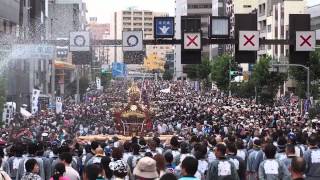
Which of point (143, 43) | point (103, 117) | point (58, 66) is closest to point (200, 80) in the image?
point (58, 66)

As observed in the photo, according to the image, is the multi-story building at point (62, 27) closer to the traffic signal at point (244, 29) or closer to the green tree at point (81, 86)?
the green tree at point (81, 86)

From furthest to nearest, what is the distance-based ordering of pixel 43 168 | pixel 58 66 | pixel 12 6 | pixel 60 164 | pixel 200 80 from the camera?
pixel 200 80 < pixel 58 66 < pixel 12 6 < pixel 43 168 < pixel 60 164

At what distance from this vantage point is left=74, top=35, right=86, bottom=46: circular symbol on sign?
2852cm

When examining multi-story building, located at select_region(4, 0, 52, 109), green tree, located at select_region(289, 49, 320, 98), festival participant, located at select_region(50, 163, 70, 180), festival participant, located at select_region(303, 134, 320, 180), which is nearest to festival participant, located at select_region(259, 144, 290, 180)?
festival participant, located at select_region(303, 134, 320, 180)

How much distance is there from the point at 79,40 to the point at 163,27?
3505mm

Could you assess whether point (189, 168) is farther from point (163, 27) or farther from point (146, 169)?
point (163, 27)

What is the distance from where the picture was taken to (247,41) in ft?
89.1

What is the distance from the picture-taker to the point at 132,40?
2816cm

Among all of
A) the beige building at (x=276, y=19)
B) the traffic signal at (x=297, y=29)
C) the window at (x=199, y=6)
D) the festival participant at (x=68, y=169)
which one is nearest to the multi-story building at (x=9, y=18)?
the beige building at (x=276, y=19)

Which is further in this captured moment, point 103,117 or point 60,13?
point 60,13

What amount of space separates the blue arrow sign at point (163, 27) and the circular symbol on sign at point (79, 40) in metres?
2.96

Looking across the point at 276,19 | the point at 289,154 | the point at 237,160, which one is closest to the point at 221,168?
the point at 289,154

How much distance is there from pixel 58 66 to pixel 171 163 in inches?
2968

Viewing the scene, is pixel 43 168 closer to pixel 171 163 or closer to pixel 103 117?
pixel 171 163
